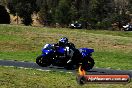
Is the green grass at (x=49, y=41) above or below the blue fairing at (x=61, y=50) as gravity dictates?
below

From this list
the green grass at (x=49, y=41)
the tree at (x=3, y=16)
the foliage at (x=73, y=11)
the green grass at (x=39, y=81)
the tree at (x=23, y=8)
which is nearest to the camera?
the green grass at (x=39, y=81)

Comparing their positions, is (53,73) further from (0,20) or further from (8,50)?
(0,20)

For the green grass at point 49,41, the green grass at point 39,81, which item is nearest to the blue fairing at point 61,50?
the green grass at point 39,81

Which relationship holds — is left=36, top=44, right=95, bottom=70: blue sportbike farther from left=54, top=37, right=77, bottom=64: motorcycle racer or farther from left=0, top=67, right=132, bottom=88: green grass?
left=0, top=67, right=132, bottom=88: green grass

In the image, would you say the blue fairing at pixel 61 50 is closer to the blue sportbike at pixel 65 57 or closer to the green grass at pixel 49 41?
the blue sportbike at pixel 65 57

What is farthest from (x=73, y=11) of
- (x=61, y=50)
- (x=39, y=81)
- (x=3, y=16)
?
(x=39, y=81)

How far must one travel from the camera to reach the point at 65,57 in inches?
891

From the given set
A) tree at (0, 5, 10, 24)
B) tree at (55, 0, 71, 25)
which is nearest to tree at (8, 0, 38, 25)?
tree at (55, 0, 71, 25)

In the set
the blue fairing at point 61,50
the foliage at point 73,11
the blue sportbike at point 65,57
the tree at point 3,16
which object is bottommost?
the foliage at point 73,11

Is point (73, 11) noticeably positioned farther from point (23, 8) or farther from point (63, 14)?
point (23, 8)

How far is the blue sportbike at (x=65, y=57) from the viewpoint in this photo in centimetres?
2233

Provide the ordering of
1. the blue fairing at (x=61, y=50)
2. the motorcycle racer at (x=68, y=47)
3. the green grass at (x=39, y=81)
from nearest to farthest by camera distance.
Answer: the green grass at (x=39, y=81) < the motorcycle racer at (x=68, y=47) < the blue fairing at (x=61, y=50)

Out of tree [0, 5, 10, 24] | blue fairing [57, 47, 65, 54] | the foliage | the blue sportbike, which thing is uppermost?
blue fairing [57, 47, 65, 54]

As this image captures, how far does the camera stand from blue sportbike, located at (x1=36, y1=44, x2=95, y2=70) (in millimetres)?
22328
